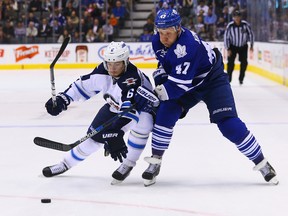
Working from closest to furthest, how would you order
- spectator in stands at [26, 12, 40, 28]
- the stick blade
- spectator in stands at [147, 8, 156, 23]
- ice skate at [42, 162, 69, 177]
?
the stick blade → ice skate at [42, 162, 69, 177] → spectator in stands at [147, 8, 156, 23] → spectator in stands at [26, 12, 40, 28]

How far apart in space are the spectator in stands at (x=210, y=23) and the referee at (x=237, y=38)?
4.05 metres

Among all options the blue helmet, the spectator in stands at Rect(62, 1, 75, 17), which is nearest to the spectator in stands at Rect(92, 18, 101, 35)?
the spectator in stands at Rect(62, 1, 75, 17)

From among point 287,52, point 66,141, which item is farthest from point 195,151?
point 287,52

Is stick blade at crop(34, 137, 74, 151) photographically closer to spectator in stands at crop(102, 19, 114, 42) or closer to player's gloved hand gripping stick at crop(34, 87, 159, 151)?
player's gloved hand gripping stick at crop(34, 87, 159, 151)

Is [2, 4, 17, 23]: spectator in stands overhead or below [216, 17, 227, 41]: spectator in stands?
overhead

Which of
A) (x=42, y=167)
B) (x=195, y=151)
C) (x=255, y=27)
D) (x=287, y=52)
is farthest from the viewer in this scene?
(x=255, y=27)

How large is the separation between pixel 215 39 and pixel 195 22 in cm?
70

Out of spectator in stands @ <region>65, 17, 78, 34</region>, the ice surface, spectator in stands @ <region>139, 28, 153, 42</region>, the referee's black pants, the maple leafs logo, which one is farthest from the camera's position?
spectator in stands @ <region>65, 17, 78, 34</region>

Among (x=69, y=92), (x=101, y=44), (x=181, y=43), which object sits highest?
(x=181, y=43)

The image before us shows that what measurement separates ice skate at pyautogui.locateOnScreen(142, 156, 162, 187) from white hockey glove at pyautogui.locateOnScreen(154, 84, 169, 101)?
1.30 ft

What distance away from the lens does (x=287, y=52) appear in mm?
10719

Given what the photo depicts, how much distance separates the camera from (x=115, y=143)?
4148 mm

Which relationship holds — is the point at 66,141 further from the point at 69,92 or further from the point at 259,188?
the point at 259,188

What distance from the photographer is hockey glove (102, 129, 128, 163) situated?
13.6ft
